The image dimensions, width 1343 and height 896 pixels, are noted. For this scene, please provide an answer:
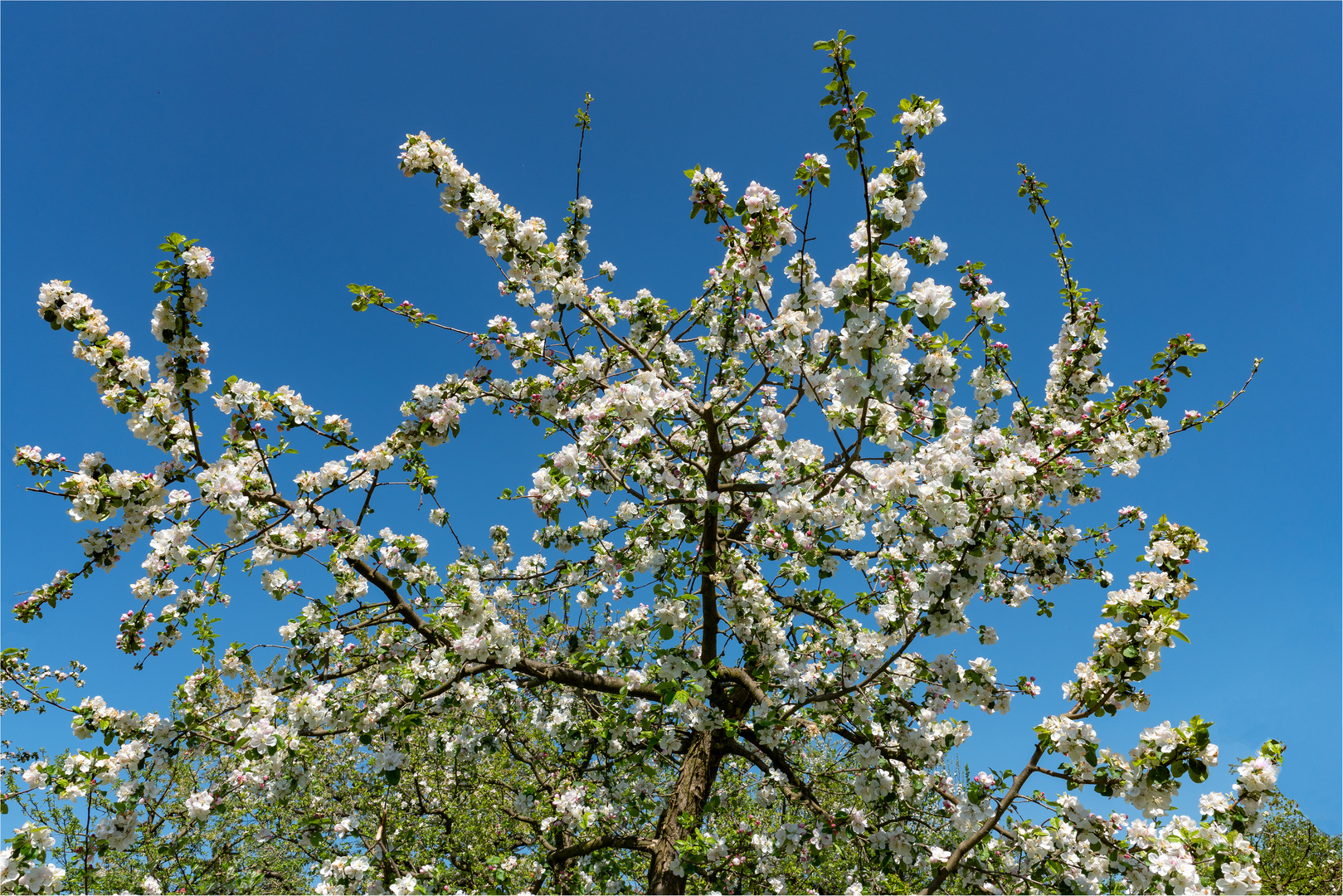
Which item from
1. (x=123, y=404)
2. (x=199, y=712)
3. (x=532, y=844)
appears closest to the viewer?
(x=123, y=404)

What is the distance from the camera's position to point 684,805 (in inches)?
242

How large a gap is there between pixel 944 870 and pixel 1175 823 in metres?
1.51

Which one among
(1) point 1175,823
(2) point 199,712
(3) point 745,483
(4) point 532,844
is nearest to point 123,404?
(2) point 199,712

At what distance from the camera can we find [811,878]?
788cm

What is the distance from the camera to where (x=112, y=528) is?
4637mm

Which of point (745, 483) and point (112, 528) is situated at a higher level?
point (745, 483)

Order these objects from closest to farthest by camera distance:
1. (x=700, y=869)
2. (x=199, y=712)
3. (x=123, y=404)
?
1. (x=123, y=404)
2. (x=199, y=712)
3. (x=700, y=869)

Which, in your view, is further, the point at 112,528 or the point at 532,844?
the point at 532,844

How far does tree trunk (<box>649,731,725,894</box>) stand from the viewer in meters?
5.68

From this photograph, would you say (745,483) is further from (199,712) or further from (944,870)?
(199,712)

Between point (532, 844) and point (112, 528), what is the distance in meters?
5.52

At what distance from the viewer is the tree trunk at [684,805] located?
18.6 ft

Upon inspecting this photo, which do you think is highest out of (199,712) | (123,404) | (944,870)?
(123,404)

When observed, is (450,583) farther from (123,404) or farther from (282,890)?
(282,890)
